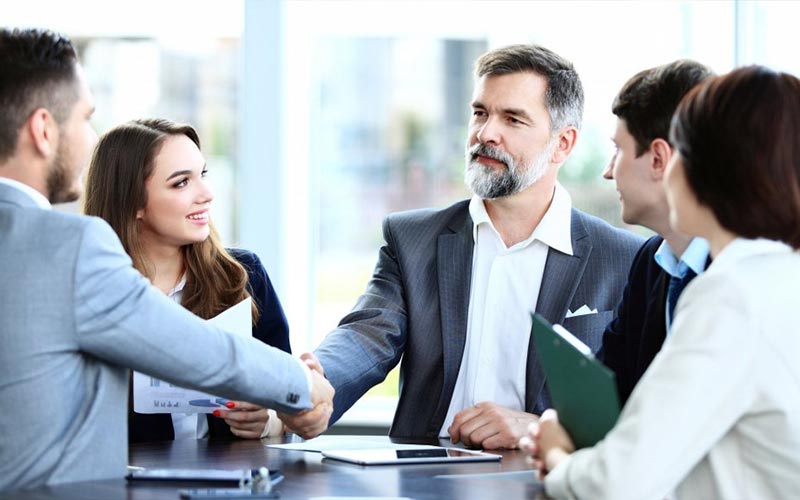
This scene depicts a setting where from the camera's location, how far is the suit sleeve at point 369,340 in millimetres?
3057

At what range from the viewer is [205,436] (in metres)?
3.03

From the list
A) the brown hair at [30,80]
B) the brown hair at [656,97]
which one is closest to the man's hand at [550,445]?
the brown hair at [656,97]

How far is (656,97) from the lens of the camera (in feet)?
8.11

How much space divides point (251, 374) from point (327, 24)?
284cm

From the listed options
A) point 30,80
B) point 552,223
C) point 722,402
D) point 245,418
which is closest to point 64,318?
point 30,80

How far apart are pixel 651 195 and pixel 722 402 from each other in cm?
94

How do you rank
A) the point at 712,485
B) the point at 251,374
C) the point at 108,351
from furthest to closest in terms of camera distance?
the point at 251,374
the point at 108,351
the point at 712,485

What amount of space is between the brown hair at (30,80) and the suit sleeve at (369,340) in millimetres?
1209

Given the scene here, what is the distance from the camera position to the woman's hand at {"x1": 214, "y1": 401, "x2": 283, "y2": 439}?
2.73 metres

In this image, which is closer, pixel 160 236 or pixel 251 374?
pixel 251 374

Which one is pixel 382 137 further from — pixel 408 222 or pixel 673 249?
pixel 673 249

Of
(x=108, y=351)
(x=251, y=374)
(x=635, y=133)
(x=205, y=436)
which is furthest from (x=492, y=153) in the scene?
(x=108, y=351)

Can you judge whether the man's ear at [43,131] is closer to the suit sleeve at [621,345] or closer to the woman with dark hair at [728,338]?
the woman with dark hair at [728,338]

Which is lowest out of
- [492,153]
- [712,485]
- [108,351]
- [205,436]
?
[205,436]
